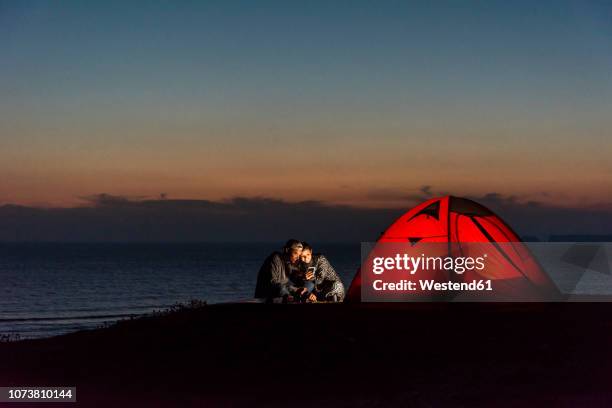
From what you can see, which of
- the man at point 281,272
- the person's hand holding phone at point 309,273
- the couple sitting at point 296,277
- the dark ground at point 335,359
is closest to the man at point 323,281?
the couple sitting at point 296,277

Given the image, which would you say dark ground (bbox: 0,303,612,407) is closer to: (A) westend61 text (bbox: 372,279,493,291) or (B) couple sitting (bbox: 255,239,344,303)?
(B) couple sitting (bbox: 255,239,344,303)

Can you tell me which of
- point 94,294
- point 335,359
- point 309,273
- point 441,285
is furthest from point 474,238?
point 94,294

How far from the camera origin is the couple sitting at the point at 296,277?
55.2 ft

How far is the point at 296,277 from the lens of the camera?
1703 centimetres

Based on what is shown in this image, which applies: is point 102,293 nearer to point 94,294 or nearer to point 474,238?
point 94,294

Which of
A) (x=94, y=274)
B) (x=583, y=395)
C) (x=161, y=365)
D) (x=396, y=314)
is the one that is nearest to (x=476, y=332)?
(x=396, y=314)

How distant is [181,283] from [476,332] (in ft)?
263

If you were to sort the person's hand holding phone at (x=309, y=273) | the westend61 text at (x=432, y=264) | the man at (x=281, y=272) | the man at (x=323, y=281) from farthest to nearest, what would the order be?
the westend61 text at (x=432, y=264) < the man at (x=323, y=281) < the person's hand holding phone at (x=309, y=273) < the man at (x=281, y=272)

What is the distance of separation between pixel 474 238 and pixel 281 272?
14.3ft

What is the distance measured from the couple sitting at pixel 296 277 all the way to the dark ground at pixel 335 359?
170cm

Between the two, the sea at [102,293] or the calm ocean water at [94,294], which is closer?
the sea at [102,293]

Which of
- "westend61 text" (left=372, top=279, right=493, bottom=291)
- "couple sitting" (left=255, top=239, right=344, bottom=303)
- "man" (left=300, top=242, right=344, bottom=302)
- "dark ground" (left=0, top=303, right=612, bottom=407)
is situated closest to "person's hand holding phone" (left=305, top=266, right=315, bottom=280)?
"couple sitting" (left=255, top=239, right=344, bottom=303)

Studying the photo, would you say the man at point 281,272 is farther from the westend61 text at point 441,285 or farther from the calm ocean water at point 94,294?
the calm ocean water at point 94,294

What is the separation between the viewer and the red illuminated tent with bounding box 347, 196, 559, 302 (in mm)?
17828
